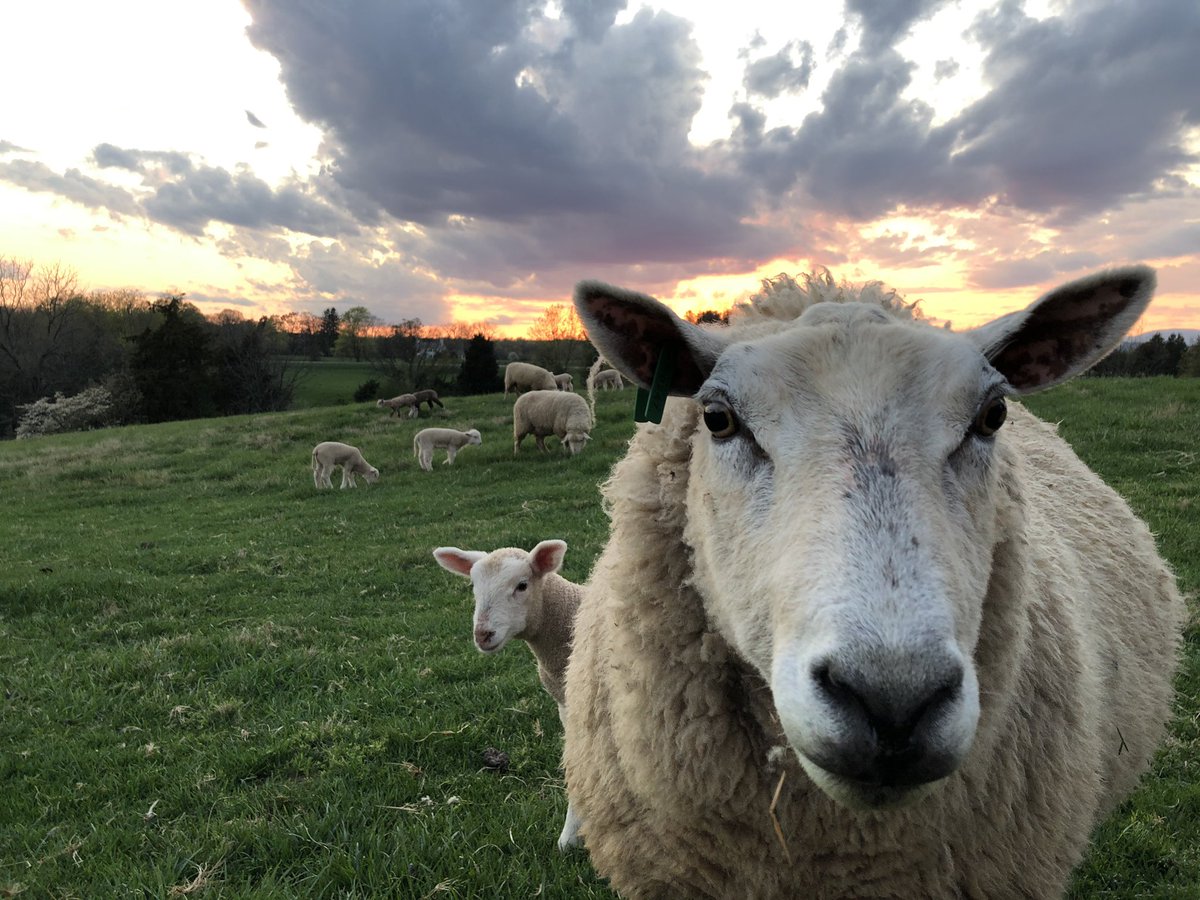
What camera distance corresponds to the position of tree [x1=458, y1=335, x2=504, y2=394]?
144 ft

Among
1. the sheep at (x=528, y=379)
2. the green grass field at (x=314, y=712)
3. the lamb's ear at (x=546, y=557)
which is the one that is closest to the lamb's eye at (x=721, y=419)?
the green grass field at (x=314, y=712)

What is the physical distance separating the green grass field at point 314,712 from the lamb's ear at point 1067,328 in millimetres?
2556

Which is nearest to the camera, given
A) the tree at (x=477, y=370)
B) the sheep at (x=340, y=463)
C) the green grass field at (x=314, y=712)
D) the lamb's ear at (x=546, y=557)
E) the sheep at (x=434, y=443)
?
the green grass field at (x=314, y=712)

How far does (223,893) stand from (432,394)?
22903 mm

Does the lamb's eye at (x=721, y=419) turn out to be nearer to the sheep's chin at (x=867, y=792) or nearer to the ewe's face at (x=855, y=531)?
the ewe's face at (x=855, y=531)

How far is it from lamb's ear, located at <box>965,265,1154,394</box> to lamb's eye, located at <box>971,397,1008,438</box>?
239 millimetres

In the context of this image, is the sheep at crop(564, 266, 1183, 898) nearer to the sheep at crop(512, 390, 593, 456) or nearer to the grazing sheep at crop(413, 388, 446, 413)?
the sheep at crop(512, 390, 593, 456)

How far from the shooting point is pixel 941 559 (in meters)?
1.54

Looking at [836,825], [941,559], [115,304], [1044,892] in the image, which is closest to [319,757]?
[836,825]

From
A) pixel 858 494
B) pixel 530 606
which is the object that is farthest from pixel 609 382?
pixel 858 494

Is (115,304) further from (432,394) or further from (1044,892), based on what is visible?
(1044,892)

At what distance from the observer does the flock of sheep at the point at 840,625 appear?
1.43m

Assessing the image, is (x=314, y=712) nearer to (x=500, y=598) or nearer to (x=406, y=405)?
(x=500, y=598)

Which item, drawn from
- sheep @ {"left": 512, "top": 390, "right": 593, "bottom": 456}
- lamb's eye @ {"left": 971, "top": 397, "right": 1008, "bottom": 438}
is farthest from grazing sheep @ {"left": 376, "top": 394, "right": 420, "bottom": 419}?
lamb's eye @ {"left": 971, "top": 397, "right": 1008, "bottom": 438}
